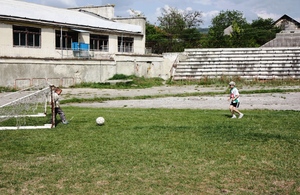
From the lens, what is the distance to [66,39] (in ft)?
135

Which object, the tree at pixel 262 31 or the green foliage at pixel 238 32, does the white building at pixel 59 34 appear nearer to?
the green foliage at pixel 238 32

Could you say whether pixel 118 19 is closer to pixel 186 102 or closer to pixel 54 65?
pixel 54 65

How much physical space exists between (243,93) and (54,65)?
17.7m

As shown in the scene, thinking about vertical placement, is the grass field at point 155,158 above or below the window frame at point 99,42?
below

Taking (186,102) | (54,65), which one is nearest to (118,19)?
(54,65)

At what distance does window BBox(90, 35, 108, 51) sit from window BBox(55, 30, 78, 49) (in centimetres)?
247

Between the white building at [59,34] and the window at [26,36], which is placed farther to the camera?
the window at [26,36]

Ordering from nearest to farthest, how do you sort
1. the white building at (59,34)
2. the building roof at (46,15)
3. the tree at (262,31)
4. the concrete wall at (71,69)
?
the concrete wall at (71,69) < the white building at (59,34) < the building roof at (46,15) < the tree at (262,31)

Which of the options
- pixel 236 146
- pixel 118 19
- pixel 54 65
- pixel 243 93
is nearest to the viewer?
pixel 236 146

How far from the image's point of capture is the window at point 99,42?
45.0 meters

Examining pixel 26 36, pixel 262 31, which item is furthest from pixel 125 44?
pixel 262 31

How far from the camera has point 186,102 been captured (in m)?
23.1

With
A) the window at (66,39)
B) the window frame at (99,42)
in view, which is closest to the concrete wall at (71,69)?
the window at (66,39)

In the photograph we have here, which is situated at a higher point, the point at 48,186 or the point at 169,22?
the point at 169,22
